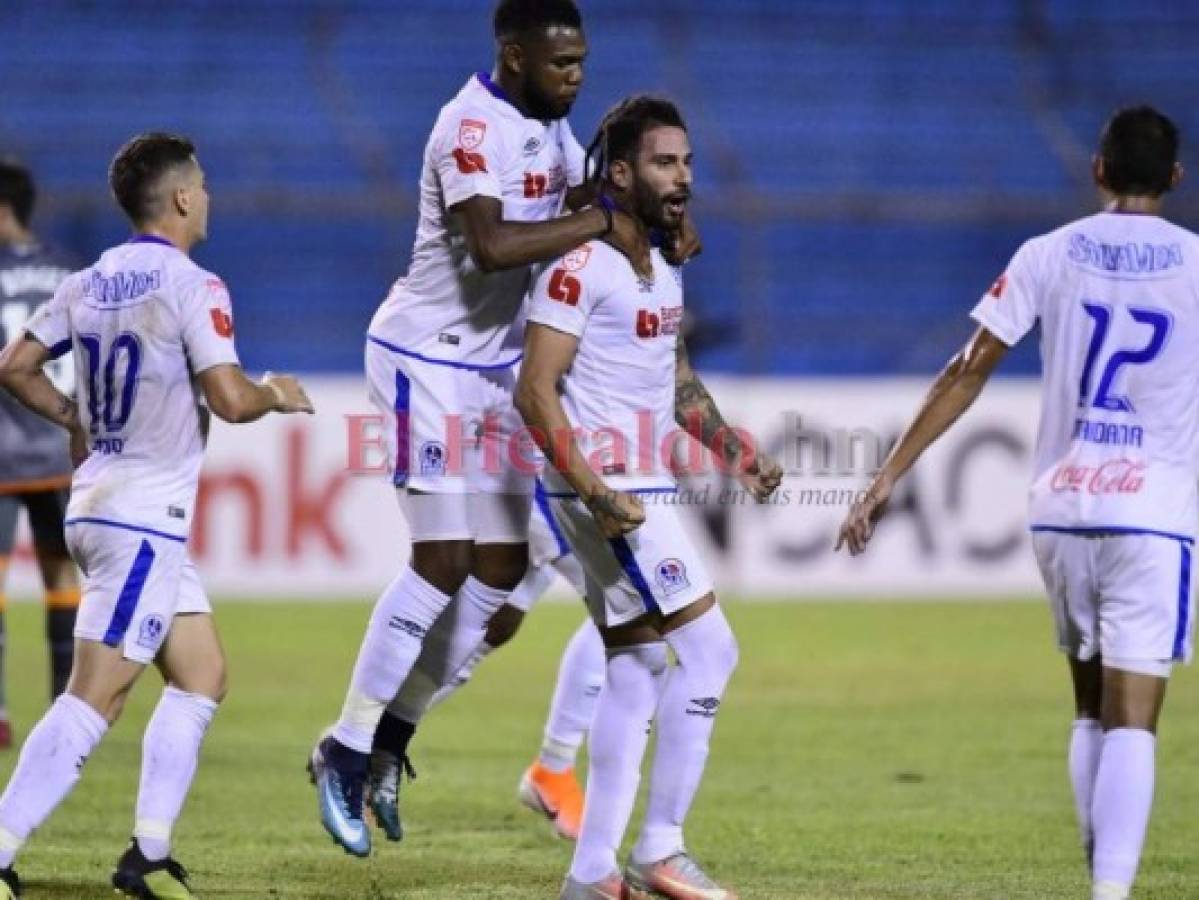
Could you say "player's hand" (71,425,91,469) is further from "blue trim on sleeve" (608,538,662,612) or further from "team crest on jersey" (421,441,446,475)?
"blue trim on sleeve" (608,538,662,612)

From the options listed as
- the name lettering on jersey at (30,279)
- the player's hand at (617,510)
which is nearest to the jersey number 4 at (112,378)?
the player's hand at (617,510)

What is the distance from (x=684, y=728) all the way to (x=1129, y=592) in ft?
4.29

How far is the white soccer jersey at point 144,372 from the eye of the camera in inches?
254

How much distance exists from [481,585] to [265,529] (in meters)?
9.34

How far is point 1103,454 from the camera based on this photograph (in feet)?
20.3

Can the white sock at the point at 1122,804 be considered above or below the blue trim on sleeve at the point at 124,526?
below

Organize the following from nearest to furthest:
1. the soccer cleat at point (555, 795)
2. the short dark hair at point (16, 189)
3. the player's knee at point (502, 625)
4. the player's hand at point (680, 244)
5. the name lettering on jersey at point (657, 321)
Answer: the name lettering on jersey at point (657, 321) → the player's hand at point (680, 244) → the player's knee at point (502, 625) → the soccer cleat at point (555, 795) → the short dark hair at point (16, 189)

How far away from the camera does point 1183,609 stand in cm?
621

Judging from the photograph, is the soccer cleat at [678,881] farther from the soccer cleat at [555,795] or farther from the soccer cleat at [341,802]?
the soccer cleat at [555,795]

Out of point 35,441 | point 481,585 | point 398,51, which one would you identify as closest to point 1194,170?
point 398,51

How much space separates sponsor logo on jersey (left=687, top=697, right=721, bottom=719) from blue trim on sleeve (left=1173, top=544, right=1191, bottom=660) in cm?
129

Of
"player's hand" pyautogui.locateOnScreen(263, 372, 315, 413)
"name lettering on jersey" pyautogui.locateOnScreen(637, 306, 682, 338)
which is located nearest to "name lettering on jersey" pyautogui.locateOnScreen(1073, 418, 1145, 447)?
"name lettering on jersey" pyautogui.locateOnScreen(637, 306, 682, 338)

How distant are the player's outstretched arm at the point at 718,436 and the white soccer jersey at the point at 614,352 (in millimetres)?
410

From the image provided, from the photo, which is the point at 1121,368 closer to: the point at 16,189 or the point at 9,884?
the point at 9,884
